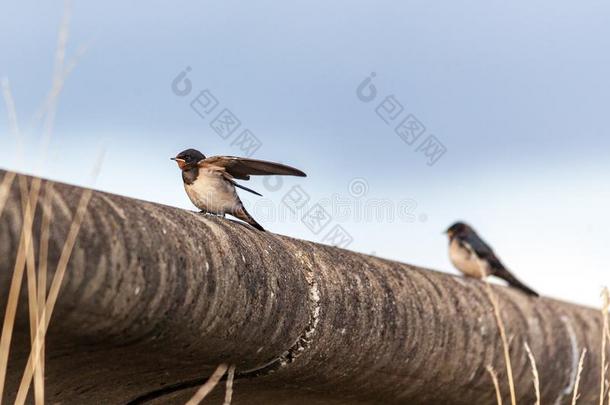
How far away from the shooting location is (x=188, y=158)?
580cm

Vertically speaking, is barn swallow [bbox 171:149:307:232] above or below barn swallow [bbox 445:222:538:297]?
below

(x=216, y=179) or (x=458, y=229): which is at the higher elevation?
(x=458, y=229)

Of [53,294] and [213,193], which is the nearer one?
[53,294]

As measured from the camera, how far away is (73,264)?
2582mm

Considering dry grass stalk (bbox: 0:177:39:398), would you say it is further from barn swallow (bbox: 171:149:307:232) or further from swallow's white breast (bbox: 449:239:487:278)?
swallow's white breast (bbox: 449:239:487:278)

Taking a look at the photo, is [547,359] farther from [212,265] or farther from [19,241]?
[19,241]

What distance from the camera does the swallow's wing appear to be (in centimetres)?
450

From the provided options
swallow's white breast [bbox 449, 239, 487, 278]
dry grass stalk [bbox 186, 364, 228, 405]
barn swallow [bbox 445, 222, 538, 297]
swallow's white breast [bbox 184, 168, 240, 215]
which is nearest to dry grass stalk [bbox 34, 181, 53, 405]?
dry grass stalk [bbox 186, 364, 228, 405]

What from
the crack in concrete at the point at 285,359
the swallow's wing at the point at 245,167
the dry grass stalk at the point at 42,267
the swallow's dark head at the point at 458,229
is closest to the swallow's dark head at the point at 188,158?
the swallow's wing at the point at 245,167

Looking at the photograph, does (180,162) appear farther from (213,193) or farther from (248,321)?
(248,321)

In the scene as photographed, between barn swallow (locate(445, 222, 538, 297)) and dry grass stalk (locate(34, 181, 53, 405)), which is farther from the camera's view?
barn swallow (locate(445, 222, 538, 297))

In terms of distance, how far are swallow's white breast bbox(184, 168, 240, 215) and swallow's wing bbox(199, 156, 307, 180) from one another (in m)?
0.09

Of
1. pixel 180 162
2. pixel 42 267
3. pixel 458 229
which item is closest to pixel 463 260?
pixel 458 229

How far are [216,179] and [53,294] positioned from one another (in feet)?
10.1
